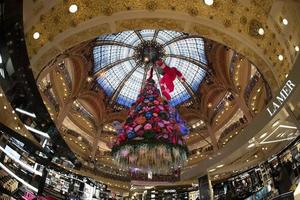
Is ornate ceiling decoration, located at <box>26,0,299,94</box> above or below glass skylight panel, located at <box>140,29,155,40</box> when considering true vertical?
below

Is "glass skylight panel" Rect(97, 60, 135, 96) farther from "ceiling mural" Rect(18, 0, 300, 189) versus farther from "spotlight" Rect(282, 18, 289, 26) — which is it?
"spotlight" Rect(282, 18, 289, 26)

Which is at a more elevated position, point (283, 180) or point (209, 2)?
point (209, 2)

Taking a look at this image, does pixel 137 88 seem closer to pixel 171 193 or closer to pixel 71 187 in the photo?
pixel 171 193

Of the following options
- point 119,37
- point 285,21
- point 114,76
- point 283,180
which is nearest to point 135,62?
point 114,76

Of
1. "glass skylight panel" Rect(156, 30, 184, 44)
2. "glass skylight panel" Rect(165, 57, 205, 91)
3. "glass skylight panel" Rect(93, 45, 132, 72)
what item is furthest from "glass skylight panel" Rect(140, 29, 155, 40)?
"glass skylight panel" Rect(165, 57, 205, 91)

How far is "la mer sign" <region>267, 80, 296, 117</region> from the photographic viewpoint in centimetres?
731

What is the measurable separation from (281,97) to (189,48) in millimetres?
12372

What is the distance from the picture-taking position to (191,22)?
10625mm

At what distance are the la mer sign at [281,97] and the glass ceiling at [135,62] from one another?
10.4 m

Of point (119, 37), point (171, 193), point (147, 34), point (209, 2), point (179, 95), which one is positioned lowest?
point (171, 193)

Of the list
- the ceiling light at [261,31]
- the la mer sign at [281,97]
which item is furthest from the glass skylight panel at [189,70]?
the la mer sign at [281,97]

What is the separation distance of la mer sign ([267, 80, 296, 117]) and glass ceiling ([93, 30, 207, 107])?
10383 mm

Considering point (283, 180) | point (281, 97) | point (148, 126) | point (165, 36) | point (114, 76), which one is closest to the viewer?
point (281, 97)

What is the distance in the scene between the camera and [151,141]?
8695 millimetres
